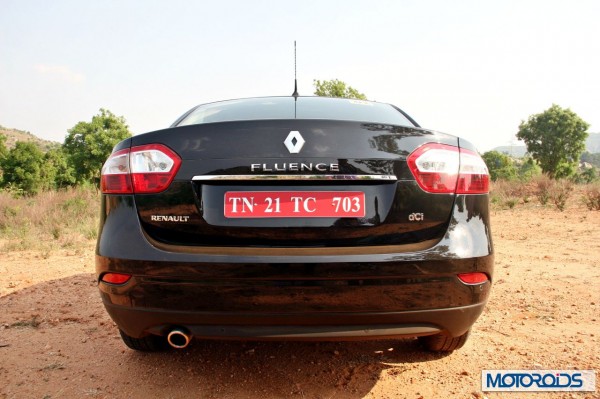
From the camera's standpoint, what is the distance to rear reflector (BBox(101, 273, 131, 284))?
1.75 meters

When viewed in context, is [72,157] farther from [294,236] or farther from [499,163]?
[499,163]

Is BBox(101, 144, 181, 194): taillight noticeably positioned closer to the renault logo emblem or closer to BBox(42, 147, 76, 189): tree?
the renault logo emblem

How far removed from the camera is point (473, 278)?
177 centimetres

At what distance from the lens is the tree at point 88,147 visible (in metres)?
49.2

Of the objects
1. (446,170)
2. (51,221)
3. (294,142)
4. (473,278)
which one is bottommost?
(51,221)

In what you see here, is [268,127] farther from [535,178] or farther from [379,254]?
[535,178]

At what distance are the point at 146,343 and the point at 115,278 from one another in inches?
30.7

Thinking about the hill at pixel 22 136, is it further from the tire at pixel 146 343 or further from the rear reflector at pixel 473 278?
the rear reflector at pixel 473 278

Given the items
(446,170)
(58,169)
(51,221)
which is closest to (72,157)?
(58,169)

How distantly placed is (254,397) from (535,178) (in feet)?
49.3

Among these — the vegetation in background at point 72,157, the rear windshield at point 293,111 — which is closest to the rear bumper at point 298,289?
the rear windshield at point 293,111

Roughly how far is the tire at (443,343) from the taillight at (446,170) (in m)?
0.87

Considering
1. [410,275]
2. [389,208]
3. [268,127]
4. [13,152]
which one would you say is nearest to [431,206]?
[389,208]

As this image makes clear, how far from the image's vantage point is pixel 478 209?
1.85m
